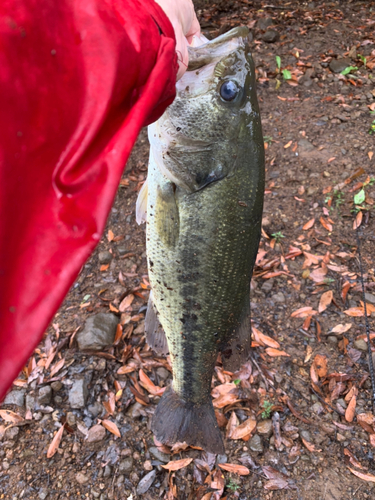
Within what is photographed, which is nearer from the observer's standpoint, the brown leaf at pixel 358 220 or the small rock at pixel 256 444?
the small rock at pixel 256 444

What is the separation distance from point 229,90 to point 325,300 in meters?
2.90

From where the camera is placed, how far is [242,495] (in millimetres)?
2777

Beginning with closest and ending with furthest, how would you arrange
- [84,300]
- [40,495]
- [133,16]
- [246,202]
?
[133,16] → [246,202] → [40,495] → [84,300]

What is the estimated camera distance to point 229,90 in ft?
5.44

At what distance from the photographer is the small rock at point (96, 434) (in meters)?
2.96

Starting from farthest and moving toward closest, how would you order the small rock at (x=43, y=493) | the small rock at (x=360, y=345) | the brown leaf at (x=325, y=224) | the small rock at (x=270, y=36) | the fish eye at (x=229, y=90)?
the small rock at (x=270, y=36) → the brown leaf at (x=325, y=224) → the small rock at (x=360, y=345) → the small rock at (x=43, y=493) → the fish eye at (x=229, y=90)

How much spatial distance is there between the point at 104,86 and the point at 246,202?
1086 millimetres

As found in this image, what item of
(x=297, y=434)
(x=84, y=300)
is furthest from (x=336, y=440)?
(x=84, y=300)

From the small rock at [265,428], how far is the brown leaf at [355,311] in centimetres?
147

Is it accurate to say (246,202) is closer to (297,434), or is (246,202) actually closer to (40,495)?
(297,434)

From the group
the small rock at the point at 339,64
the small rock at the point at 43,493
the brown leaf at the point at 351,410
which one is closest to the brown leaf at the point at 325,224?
the brown leaf at the point at 351,410

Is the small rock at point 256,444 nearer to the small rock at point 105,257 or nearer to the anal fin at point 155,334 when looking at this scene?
the anal fin at point 155,334

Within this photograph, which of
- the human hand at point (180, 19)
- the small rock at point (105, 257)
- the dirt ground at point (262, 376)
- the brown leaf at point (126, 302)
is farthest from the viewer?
the small rock at point (105, 257)

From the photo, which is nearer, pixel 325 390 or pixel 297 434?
pixel 297 434
